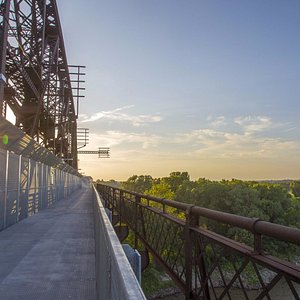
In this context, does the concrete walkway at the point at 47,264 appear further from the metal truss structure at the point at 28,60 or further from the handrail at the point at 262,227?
the metal truss structure at the point at 28,60

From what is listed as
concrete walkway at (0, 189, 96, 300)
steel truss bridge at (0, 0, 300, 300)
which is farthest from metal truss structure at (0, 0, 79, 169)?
concrete walkway at (0, 189, 96, 300)

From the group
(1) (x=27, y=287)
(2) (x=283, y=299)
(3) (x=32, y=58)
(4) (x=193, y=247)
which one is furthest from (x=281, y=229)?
(2) (x=283, y=299)

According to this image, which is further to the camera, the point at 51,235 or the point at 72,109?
the point at 72,109

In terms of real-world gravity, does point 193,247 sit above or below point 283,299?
above

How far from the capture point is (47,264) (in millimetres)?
7043

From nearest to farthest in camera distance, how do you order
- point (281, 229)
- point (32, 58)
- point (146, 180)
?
point (281, 229)
point (32, 58)
point (146, 180)

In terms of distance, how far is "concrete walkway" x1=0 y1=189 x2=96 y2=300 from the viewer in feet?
17.9

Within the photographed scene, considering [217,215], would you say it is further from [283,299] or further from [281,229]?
[283,299]

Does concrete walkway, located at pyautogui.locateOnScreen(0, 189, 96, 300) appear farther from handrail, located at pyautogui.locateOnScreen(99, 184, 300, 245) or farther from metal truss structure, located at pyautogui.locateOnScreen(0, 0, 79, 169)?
metal truss structure, located at pyautogui.locateOnScreen(0, 0, 79, 169)

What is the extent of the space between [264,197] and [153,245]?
55820 mm

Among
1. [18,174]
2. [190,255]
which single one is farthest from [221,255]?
[18,174]

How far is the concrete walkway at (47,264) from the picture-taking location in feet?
17.9

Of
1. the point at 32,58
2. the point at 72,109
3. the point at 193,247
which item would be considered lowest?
the point at 193,247

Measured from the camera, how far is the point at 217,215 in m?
4.10
